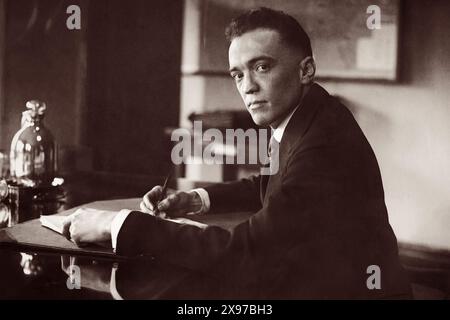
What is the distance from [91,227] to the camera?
1.03 metres

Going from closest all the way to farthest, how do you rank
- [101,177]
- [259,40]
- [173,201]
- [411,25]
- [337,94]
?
[259,40]
[173,201]
[411,25]
[101,177]
[337,94]

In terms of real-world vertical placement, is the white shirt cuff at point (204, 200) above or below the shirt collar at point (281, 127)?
below

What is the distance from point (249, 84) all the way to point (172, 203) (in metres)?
0.33

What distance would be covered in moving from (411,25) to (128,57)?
1.38 metres

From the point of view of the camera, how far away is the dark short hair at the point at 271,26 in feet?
3.56

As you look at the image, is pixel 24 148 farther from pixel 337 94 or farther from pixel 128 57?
pixel 128 57

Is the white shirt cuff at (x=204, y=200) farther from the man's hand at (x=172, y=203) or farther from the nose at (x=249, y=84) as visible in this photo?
the nose at (x=249, y=84)

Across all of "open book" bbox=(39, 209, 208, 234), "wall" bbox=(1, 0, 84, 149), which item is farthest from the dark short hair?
"wall" bbox=(1, 0, 84, 149)

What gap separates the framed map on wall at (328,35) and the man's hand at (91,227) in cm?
65

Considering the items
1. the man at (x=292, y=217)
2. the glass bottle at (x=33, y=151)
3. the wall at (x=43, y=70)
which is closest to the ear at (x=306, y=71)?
the man at (x=292, y=217)

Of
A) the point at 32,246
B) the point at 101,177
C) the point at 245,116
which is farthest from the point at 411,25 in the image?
the point at 32,246

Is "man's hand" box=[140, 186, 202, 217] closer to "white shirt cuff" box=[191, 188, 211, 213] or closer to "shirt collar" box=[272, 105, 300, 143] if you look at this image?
"white shirt cuff" box=[191, 188, 211, 213]

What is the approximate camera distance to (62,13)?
2297 millimetres

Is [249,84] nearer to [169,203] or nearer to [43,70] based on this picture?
[169,203]
